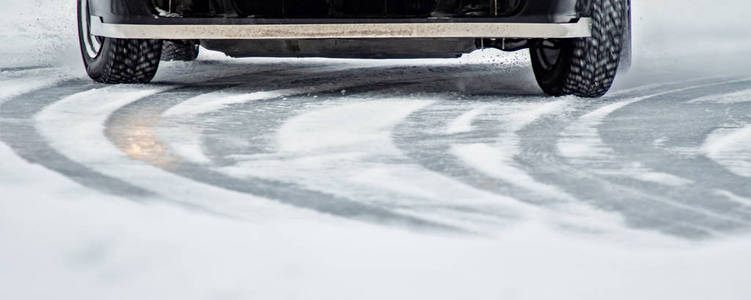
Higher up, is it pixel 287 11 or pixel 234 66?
pixel 287 11

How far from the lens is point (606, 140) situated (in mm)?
4961

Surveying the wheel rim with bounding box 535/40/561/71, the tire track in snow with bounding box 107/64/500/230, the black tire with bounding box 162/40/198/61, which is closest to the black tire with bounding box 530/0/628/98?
the wheel rim with bounding box 535/40/561/71

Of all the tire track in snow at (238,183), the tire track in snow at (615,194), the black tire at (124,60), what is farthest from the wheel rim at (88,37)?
the tire track in snow at (615,194)

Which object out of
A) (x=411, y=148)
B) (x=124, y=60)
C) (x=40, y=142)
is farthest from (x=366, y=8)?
(x=40, y=142)

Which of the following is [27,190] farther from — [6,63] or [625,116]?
[6,63]

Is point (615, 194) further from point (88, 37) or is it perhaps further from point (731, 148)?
point (88, 37)

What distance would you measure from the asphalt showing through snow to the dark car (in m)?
0.20

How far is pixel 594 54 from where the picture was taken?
6.27 meters

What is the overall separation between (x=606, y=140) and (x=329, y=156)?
1.01 meters

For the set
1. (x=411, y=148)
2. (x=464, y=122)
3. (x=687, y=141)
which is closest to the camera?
(x=411, y=148)

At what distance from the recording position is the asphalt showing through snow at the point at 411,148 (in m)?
3.69

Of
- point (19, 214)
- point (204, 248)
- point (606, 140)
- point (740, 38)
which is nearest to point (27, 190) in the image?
point (19, 214)

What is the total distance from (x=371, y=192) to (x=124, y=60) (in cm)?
326

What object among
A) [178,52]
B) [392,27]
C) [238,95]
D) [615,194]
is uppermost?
[392,27]
